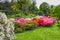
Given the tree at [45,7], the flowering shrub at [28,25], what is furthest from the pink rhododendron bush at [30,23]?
the tree at [45,7]

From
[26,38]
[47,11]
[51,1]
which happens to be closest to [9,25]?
[26,38]

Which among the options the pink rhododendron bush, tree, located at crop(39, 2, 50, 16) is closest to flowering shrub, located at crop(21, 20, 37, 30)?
the pink rhododendron bush

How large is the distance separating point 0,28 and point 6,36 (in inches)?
17.4

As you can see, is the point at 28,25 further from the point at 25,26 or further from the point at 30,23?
the point at 30,23

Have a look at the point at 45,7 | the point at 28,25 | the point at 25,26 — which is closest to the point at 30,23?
the point at 28,25

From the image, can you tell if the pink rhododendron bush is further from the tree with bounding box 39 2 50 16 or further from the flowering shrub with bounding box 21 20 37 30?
the tree with bounding box 39 2 50 16

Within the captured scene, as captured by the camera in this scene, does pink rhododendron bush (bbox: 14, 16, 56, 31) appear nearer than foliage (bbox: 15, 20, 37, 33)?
No

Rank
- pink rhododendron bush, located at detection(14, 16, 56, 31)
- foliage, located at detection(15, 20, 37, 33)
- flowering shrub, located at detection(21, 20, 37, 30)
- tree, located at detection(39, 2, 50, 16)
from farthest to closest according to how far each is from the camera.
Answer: tree, located at detection(39, 2, 50, 16) < flowering shrub, located at detection(21, 20, 37, 30) < pink rhododendron bush, located at detection(14, 16, 56, 31) < foliage, located at detection(15, 20, 37, 33)

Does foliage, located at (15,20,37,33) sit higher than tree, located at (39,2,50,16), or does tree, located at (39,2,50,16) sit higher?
foliage, located at (15,20,37,33)

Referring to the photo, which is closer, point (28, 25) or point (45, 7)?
point (28, 25)

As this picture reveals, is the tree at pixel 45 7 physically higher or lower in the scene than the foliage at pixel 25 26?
lower

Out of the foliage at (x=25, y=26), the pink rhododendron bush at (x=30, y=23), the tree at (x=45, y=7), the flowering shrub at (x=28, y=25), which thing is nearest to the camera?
the foliage at (x=25, y=26)

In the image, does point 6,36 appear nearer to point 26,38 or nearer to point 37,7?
point 26,38

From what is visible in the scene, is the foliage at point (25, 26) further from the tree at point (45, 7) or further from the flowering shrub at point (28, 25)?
the tree at point (45, 7)
